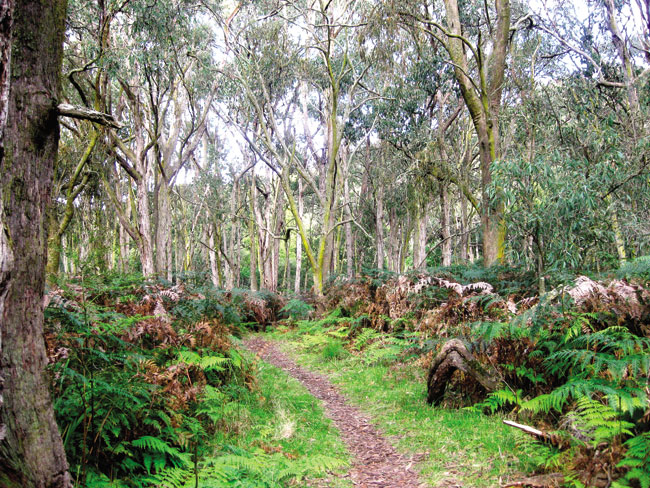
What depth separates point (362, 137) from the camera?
67.4ft

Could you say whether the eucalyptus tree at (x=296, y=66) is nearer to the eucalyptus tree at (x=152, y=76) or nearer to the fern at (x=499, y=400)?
the eucalyptus tree at (x=152, y=76)

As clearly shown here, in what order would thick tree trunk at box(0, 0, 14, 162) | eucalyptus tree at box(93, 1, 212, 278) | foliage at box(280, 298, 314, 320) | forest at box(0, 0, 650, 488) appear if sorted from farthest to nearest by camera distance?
foliage at box(280, 298, 314, 320), eucalyptus tree at box(93, 1, 212, 278), forest at box(0, 0, 650, 488), thick tree trunk at box(0, 0, 14, 162)

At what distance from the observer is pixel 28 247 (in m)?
2.36

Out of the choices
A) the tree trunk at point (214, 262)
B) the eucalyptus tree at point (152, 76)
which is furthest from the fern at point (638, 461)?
the tree trunk at point (214, 262)

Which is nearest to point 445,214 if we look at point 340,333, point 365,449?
point 340,333

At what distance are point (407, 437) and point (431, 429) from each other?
250 millimetres

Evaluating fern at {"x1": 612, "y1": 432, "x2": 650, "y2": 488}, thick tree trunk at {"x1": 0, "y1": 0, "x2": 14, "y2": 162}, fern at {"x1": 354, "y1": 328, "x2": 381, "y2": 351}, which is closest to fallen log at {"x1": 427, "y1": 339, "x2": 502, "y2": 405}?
fern at {"x1": 612, "y1": 432, "x2": 650, "y2": 488}

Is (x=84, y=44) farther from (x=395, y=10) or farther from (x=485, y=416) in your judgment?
(x=485, y=416)

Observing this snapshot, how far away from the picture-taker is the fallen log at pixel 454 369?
4.52m

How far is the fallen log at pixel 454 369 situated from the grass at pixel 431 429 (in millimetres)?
268

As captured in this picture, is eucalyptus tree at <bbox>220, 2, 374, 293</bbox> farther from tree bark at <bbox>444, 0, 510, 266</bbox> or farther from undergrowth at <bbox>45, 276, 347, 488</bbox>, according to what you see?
undergrowth at <bbox>45, 276, 347, 488</bbox>

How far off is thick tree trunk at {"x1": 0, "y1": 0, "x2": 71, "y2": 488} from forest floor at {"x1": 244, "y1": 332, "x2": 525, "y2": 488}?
211 centimetres

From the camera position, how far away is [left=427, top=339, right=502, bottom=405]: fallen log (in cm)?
452

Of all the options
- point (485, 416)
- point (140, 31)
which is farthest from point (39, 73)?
point (140, 31)
